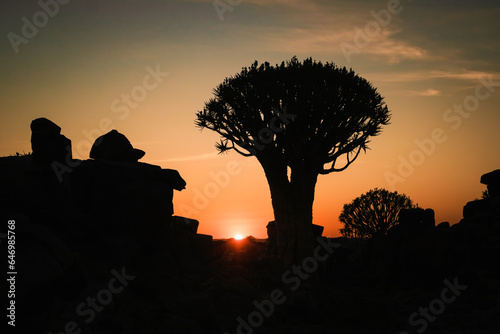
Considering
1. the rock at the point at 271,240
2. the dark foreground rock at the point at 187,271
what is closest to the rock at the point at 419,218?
the dark foreground rock at the point at 187,271

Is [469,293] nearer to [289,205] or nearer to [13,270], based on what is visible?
[289,205]

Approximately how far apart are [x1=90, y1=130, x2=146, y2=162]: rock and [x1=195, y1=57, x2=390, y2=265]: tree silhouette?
4.28 m

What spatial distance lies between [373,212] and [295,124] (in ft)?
54.2

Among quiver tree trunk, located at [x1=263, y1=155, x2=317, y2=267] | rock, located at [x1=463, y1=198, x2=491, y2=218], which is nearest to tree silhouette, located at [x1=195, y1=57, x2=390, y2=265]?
quiver tree trunk, located at [x1=263, y1=155, x2=317, y2=267]

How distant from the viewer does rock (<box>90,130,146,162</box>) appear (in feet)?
70.2

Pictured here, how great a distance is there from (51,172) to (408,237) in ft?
47.5

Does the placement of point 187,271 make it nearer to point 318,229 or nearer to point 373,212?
point 318,229

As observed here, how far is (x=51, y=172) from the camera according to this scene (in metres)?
16.2

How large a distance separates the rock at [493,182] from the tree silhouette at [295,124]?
960cm

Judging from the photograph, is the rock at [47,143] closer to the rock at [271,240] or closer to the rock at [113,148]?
the rock at [113,148]

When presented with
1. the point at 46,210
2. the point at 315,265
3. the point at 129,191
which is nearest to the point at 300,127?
the point at 315,265

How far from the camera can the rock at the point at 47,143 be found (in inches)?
657

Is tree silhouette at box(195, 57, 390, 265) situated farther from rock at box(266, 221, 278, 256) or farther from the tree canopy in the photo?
rock at box(266, 221, 278, 256)

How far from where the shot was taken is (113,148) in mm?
21438
